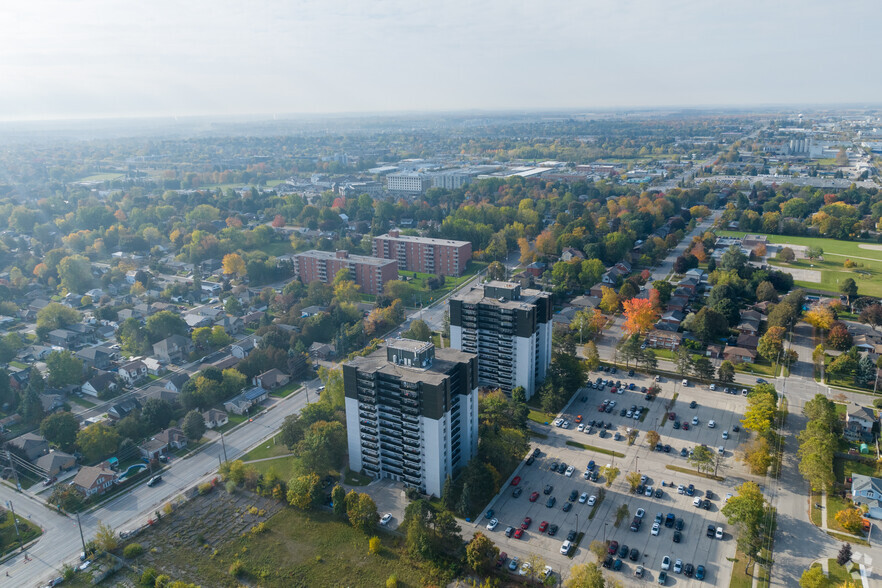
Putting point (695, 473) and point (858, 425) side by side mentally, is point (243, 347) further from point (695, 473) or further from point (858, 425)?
point (858, 425)

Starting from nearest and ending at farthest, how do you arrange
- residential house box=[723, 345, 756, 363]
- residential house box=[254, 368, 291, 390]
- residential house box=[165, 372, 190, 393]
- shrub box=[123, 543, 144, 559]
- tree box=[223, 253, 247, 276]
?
shrub box=[123, 543, 144, 559]
residential house box=[165, 372, 190, 393]
residential house box=[254, 368, 291, 390]
residential house box=[723, 345, 756, 363]
tree box=[223, 253, 247, 276]

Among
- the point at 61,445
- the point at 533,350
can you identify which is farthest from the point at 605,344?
the point at 61,445

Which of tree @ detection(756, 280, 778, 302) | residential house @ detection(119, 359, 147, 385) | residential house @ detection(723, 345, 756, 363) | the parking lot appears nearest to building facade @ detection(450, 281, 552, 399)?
the parking lot

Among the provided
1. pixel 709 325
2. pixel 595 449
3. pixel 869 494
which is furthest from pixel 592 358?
pixel 869 494

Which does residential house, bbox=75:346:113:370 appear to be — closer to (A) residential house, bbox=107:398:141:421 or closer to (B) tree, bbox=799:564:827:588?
(A) residential house, bbox=107:398:141:421

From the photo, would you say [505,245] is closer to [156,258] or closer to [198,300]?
[198,300]

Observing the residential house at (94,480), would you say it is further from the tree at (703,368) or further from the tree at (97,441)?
the tree at (703,368)

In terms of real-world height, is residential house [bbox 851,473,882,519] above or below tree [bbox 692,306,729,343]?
below
